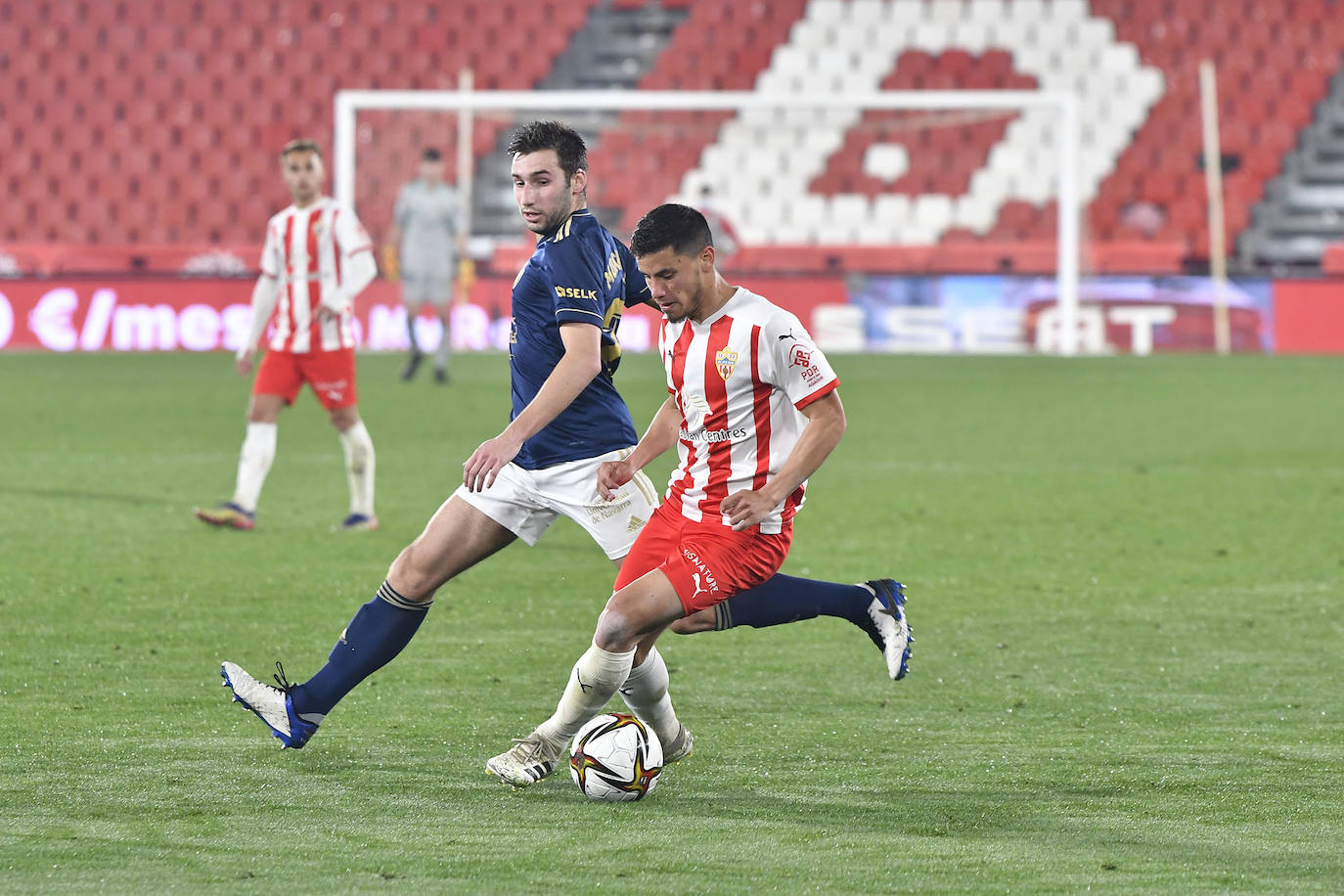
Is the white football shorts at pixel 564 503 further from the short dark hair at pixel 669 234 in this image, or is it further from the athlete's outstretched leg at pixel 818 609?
the short dark hair at pixel 669 234

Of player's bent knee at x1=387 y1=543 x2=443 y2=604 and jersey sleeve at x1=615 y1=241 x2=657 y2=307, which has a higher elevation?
jersey sleeve at x1=615 y1=241 x2=657 y2=307

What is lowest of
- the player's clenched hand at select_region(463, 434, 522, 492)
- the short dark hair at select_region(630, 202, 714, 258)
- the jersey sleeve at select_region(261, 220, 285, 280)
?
the player's clenched hand at select_region(463, 434, 522, 492)

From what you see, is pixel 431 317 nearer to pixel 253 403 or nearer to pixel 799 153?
pixel 799 153

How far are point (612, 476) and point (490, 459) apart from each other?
15.0 inches

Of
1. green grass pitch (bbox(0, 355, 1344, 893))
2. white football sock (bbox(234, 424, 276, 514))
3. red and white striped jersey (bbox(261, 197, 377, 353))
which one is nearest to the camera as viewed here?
green grass pitch (bbox(0, 355, 1344, 893))

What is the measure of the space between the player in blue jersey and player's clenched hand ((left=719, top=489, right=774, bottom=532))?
408mm

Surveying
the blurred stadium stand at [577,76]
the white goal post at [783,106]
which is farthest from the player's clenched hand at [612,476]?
the blurred stadium stand at [577,76]

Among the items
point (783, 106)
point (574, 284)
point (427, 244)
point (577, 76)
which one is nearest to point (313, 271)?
point (574, 284)

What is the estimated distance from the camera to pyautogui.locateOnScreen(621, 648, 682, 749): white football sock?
Result: 14.1 feet

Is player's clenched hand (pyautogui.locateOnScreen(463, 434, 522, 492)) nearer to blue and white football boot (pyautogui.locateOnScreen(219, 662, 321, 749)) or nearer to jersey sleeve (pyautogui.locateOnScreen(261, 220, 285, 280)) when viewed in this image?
blue and white football boot (pyautogui.locateOnScreen(219, 662, 321, 749))

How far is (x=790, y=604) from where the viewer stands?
4.38 metres

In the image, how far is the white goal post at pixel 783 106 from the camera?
20.5m

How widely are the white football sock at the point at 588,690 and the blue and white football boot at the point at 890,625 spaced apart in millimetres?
629

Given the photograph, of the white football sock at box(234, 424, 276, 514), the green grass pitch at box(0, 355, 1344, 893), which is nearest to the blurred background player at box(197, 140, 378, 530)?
the white football sock at box(234, 424, 276, 514)
